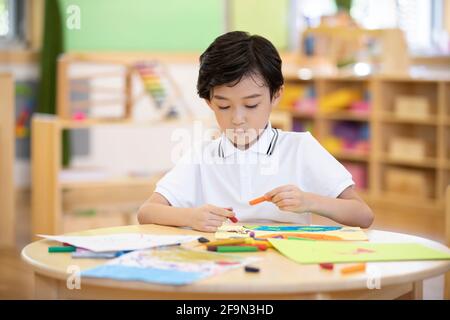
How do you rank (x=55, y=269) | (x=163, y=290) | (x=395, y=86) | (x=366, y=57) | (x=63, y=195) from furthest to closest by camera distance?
(x=366, y=57) < (x=395, y=86) < (x=63, y=195) < (x=55, y=269) < (x=163, y=290)

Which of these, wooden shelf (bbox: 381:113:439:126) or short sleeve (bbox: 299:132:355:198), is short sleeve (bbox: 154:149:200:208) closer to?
short sleeve (bbox: 299:132:355:198)

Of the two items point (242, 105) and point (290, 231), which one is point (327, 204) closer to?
point (290, 231)

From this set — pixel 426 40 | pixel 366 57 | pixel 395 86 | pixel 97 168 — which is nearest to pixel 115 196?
pixel 97 168

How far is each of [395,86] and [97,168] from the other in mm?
2462

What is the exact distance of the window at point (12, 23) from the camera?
20.6 ft

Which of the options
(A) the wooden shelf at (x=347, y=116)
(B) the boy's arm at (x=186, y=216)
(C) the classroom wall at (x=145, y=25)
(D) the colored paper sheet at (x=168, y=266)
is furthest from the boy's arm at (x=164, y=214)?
(C) the classroom wall at (x=145, y=25)

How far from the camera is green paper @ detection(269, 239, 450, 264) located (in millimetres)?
1389

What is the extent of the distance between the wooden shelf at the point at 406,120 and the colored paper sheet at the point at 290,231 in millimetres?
4186

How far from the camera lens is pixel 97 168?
4656mm

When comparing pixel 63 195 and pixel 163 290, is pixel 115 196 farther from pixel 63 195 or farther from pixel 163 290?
pixel 163 290

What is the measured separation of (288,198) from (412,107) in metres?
4.38

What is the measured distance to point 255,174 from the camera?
1931mm
